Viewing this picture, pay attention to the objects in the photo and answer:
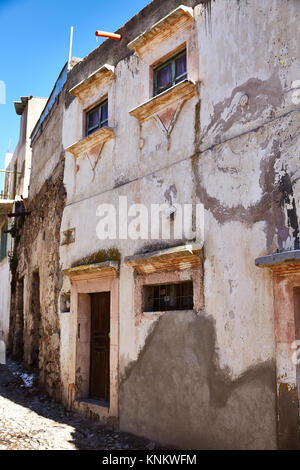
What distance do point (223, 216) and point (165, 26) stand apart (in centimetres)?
305

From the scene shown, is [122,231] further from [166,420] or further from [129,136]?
[166,420]

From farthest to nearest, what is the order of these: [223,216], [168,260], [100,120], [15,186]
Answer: [15,186] → [100,120] → [168,260] → [223,216]

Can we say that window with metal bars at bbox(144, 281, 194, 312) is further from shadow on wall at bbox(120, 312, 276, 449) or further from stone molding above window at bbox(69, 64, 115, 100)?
stone molding above window at bbox(69, 64, 115, 100)

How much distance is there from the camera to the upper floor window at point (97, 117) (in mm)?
8109

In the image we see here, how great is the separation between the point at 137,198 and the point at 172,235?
1035mm

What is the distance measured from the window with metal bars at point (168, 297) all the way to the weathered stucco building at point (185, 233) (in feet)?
0.07

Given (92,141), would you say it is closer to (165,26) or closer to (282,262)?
(165,26)

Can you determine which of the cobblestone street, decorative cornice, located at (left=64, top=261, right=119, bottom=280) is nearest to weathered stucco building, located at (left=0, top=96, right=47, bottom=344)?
the cobblestone street

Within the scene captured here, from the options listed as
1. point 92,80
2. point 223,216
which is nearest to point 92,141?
point 92,80

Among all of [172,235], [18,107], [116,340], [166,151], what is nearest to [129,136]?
[166,151]

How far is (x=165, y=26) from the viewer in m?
6.52

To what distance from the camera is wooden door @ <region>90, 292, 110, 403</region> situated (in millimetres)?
7285

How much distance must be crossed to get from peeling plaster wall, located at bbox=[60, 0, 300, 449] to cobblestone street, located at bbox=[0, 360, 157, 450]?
308 mm

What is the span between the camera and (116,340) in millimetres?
6691
